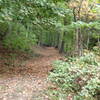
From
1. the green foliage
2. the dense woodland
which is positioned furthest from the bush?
the green foliage

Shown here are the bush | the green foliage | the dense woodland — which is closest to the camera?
the bush

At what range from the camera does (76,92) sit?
4.66 meters

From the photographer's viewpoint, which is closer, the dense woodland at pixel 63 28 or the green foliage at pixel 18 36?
the dense woodland at pixel 63 28

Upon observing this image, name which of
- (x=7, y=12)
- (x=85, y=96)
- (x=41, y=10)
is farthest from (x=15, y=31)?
(x=85, y=96)

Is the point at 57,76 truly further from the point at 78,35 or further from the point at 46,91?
the point at 78,35

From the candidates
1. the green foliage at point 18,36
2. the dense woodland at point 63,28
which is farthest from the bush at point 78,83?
the green foliage at point 18,36

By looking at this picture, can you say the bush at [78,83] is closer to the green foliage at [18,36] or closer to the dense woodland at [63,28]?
the dense woodland at [63,28]

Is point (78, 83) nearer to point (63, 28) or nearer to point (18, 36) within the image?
point (63, 28)

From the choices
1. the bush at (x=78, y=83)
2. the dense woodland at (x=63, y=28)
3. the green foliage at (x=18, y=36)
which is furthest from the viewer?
the green foliage at (x=18, y=36)

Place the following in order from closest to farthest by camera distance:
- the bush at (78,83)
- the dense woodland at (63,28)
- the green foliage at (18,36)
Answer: the bush at (78,83), the dense woodland at (63,28), the green foliage at (18,36)

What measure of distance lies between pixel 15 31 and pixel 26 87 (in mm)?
5873

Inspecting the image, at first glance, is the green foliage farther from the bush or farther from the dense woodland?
the bush

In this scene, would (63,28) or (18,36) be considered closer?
(63,28)

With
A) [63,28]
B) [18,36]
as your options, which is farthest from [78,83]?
[18,36]
